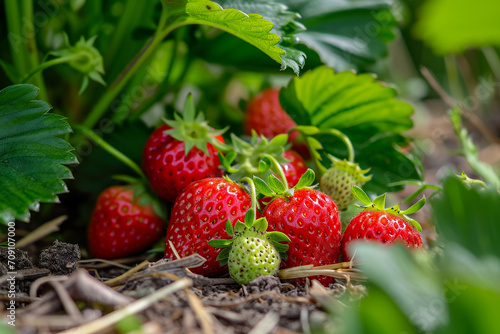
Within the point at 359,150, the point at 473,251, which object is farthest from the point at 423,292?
the point at 359,150

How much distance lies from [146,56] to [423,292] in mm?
687

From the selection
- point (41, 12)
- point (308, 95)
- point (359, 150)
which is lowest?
point (359, 150)

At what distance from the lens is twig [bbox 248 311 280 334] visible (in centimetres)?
59

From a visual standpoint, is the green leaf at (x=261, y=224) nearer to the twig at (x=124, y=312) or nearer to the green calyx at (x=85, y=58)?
the twig at (x=124, y=312)

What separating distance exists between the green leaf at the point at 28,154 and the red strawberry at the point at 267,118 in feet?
1.67

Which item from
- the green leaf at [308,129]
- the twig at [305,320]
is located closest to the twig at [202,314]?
the twig at [305,320]

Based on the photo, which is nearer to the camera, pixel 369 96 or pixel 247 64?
pixel 369 96

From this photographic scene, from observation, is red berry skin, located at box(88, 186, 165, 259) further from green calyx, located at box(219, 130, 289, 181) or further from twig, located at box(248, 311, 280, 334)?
twig, located at box(248, 311, 280, 334)

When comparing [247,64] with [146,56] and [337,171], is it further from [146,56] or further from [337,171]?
[337,171]

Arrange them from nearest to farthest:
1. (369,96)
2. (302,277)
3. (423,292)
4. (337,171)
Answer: (423,292) → (302,277) → (337,171) → (369,96)

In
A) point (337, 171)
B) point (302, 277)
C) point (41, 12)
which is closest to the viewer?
point (302, 277)

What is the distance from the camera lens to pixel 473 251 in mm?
585

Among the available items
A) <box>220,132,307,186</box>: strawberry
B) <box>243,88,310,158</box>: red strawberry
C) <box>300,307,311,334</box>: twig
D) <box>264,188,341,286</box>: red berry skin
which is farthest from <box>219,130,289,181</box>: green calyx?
<box>300,307,311,334</box>: twig

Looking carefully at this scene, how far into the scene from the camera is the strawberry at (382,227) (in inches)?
31.0
